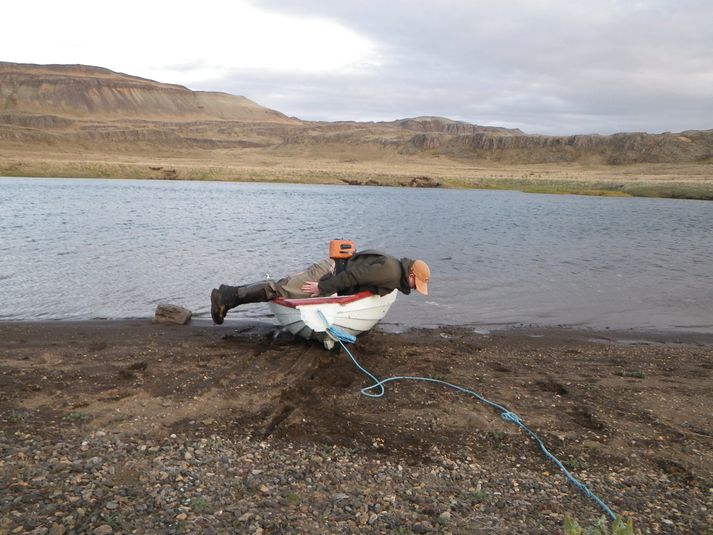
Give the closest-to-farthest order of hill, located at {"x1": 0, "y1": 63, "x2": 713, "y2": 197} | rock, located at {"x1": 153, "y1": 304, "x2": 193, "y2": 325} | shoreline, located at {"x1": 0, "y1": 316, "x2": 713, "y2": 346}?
shoreline, located at {"x1": 0, "y1": 316, "x2": 713, "y2": 346}, rock, located at {"x1": 153, "y1": 304, "x2": 193, "y2": 325}, hill, located at {"x1": 0, "y1": 63, "x2": 713, "y2": 197}

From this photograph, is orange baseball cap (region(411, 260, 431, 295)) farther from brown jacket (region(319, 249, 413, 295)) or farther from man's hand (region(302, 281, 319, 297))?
man's hand (region(302, 281, 319, 297))

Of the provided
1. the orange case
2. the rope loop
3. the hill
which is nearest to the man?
the orange case

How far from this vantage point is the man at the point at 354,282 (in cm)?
926

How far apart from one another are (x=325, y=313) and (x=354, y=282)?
698 mm

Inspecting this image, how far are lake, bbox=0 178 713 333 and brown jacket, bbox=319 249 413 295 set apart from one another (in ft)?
10.8

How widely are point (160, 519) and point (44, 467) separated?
1.43 metres

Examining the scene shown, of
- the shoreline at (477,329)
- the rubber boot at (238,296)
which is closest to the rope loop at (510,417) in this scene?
the rubber boot at (238,296)

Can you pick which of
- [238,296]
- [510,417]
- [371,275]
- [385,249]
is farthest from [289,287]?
[385,249]

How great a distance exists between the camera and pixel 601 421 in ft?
23.1

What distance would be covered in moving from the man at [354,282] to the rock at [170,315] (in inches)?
66.6

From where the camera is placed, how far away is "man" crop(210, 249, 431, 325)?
9.26m

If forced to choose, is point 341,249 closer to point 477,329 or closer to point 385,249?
point 477,329

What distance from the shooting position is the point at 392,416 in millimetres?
7051

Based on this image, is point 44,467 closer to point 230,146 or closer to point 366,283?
point 366,283
